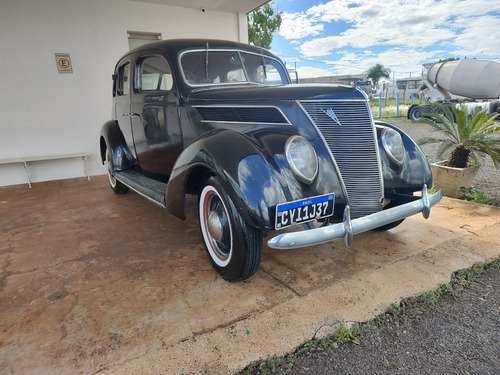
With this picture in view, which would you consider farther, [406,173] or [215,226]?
[406,173]

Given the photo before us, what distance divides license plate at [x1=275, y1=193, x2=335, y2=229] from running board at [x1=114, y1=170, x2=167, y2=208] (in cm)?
127

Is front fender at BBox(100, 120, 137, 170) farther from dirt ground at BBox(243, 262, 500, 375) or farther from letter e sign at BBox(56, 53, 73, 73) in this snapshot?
dirt ground at BBox(243, 262, 500, 375)

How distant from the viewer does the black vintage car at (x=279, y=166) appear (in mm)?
1911

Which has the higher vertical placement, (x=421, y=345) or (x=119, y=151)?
(x=119, y=151)

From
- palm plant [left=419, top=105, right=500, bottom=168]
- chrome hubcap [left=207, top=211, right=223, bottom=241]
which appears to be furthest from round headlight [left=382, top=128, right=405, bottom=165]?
palm plant [left=419, top=105, right=500, bottom=168]

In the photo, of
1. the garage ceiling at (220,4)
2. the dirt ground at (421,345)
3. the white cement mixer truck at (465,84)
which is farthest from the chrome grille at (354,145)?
the white cement mixer truck at (465,84)

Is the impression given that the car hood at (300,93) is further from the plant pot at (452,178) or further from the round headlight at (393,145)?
the plant pot at (452,178)

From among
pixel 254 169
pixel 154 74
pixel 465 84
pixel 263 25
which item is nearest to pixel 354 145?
pixel 254 169

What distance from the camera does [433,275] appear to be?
2305 mm

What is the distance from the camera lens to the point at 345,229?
1897 millimetres

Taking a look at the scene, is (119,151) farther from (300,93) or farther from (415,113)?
(415,113)

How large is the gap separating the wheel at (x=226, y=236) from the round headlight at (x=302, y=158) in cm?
46

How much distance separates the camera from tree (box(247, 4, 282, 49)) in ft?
39.4

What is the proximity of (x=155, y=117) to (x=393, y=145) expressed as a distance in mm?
2317
